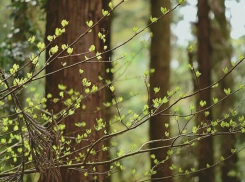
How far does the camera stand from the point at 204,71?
758cm

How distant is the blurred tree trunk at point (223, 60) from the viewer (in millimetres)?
7863

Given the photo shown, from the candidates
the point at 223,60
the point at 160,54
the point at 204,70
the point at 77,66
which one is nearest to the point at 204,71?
the point at 204,70

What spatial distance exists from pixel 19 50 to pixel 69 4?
2.05 m

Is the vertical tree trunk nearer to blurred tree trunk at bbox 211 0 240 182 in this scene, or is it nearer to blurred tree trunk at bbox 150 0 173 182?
blurred tree trunk at bbox 211 0 240 182

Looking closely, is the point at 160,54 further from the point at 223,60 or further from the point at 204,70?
the point at 223,60

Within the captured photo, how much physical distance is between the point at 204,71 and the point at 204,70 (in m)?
0.02

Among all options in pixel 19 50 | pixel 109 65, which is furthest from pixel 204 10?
pixel 19 50

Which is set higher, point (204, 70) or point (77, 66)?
point (204, 70)

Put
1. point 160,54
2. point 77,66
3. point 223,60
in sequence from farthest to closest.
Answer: point 223,60, point 160,54, point 77,66

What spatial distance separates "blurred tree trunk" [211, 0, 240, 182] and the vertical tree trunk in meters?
0.41

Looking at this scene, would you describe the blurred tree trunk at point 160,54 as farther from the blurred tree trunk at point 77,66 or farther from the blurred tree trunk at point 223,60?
the blurred tree trunk at point 77,66

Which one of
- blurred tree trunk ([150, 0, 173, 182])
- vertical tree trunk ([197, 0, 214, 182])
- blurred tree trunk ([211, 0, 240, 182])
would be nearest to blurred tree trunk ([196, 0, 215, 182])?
vertical tree trunk ([197, 0, 214, 182])

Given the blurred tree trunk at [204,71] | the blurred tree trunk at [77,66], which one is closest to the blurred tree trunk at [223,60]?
the blurred tree trunk at [204,71]

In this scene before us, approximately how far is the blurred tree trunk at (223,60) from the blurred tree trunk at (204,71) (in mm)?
408
